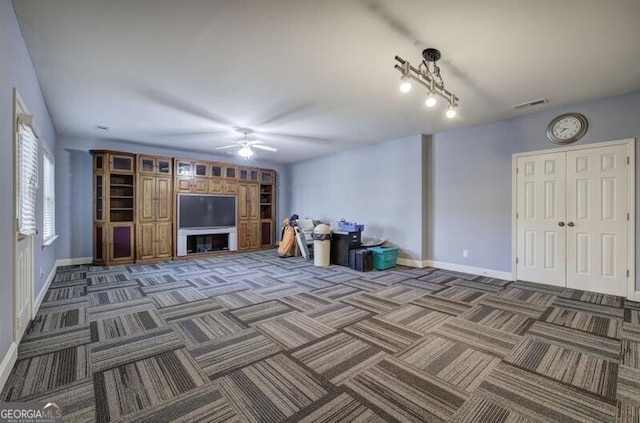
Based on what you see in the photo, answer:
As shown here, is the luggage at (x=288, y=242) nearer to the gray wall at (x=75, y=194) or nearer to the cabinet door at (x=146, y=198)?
the cabinet door at (x=146, y=198)

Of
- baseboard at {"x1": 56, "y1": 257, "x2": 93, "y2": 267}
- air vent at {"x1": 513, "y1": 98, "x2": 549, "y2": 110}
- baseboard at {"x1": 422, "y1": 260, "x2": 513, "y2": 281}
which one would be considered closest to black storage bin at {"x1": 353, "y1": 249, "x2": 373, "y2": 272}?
baseboard at {"x1": 422, "y1": 260, "x2": 513, "y2": 281}

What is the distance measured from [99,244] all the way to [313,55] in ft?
19.2

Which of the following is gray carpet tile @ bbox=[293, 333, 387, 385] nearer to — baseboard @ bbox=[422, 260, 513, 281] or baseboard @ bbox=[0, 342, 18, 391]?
baseboard @ bbox=[0, 342, 18, 391]

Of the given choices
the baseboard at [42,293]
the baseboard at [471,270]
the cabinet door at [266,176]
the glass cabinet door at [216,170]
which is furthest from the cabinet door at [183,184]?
the baseboard at [471,270]

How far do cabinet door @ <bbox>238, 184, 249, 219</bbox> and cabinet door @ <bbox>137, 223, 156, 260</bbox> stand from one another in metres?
2.09

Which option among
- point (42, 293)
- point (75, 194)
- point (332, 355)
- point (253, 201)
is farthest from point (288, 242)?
point (332, 355)

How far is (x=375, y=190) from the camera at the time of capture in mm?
6512

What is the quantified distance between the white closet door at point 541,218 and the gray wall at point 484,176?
17 centimetres

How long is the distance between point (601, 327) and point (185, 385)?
3907mm

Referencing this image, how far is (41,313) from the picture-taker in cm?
323

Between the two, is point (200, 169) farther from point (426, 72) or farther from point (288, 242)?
point (426, 72)

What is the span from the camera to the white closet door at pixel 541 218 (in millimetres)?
4316

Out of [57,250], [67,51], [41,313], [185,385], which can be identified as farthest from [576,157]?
[57,250]

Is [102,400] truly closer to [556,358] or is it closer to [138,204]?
[556,358]
